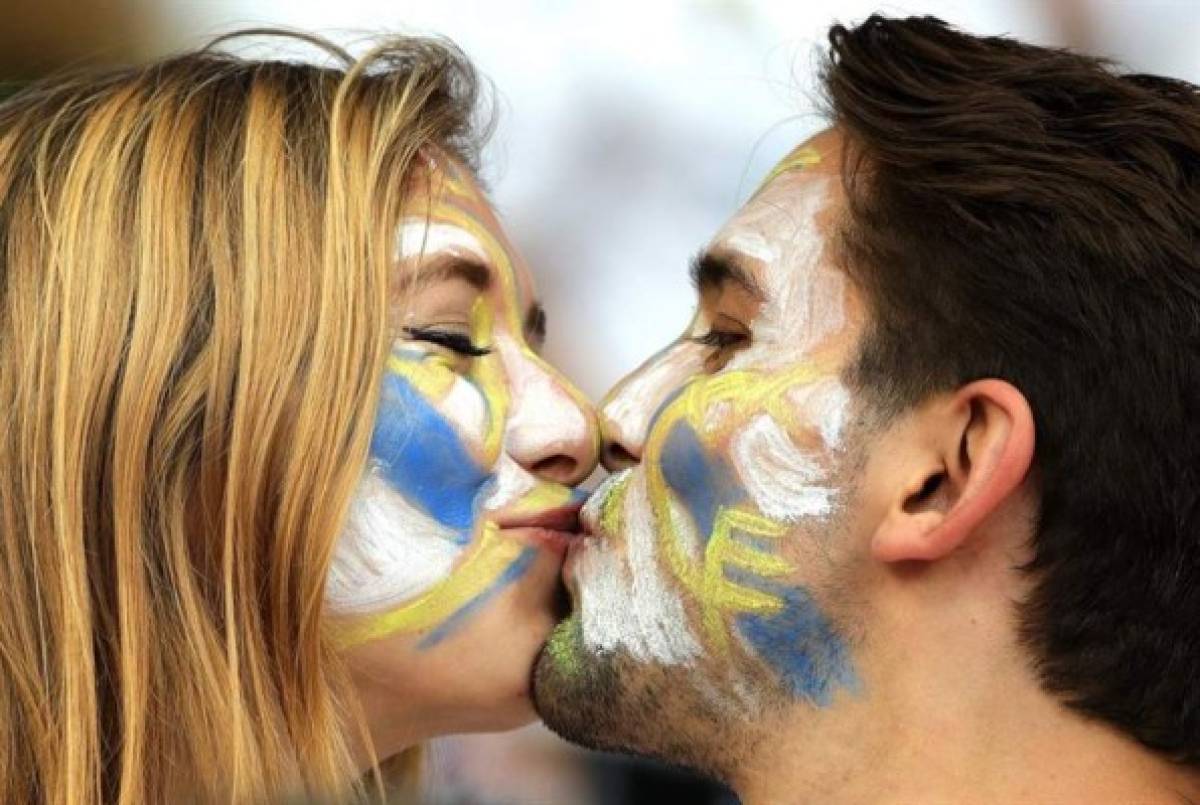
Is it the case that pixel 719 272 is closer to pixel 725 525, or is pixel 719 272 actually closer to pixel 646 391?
pixel 646 391

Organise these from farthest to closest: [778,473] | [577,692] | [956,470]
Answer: [577,692]
[778,473]
[956,470]

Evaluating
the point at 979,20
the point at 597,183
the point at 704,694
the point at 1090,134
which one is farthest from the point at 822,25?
the point at 704,694

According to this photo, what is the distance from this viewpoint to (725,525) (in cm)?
200

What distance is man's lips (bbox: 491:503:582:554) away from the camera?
2.14 meters

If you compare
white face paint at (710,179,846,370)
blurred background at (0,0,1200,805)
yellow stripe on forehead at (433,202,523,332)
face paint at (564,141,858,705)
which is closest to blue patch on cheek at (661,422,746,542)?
face paint at (564,141,858,705)

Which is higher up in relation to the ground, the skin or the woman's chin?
the skin

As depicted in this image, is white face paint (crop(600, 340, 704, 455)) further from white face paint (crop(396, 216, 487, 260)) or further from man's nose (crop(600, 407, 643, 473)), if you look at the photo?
white face paint (crop(396, 216, 487, 260))

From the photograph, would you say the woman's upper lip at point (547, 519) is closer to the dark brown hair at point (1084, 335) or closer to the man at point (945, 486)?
the man at point (945, 486)

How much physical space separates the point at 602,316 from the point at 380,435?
2.03m

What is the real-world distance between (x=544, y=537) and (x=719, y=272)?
0.42 metres

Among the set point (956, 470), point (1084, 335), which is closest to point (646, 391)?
point (956, 470)

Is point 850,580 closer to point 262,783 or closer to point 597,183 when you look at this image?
point 262,783

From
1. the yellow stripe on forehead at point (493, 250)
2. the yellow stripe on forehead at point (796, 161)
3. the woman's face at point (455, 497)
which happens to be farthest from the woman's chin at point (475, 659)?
the yellow stripe on forehead at point (796, 161)

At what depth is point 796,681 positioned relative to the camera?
1951 millimetres
